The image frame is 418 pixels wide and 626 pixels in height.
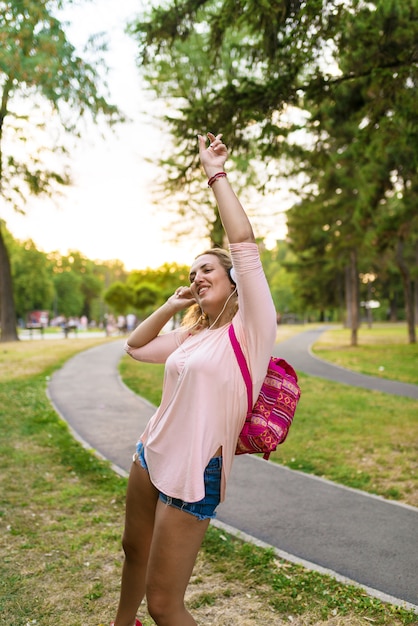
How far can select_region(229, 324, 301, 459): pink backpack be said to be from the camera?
234cm

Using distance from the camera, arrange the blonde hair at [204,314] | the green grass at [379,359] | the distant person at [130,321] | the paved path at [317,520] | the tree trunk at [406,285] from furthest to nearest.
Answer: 1. the distant person at [130,321]
2. the tree trunk at [406,285]
3. the green grass at [379,359]
4. the paved path at [317,520]
5. the blonde hair at [204,314]

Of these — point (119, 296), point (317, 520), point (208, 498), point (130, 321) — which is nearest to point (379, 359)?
point (317, 520)

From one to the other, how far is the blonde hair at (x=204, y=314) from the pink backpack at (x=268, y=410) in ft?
0.56

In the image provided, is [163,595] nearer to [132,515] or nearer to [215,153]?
[132,515]

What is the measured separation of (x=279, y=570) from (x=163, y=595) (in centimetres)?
189

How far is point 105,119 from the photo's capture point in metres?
9.48

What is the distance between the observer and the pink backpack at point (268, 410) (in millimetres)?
2341

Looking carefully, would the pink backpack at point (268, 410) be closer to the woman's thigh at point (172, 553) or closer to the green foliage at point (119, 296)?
the woman's thigh at point (172, 553)

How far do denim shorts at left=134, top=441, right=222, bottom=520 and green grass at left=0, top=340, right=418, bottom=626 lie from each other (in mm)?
1395

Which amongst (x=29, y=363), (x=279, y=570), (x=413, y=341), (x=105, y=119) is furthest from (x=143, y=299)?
(x=279, y=570)

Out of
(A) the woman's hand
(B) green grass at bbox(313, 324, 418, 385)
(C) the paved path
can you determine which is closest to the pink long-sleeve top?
(A) the woman's hand

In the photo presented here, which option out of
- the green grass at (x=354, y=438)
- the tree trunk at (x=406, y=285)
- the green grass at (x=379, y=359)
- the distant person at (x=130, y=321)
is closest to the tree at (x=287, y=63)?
the green grass at (x=354, y=438)

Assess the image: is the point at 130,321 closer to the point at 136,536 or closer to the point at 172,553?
the point at 136,536

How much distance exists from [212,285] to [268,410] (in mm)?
606
